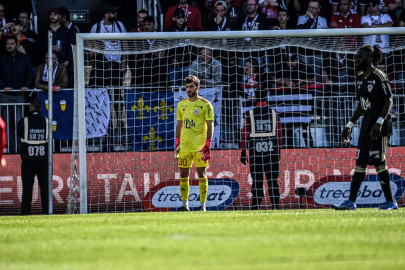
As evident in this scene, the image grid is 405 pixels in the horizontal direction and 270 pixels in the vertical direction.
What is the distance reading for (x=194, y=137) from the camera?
507 inches

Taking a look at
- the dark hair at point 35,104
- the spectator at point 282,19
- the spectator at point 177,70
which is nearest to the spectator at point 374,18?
the spectator at point 282,19

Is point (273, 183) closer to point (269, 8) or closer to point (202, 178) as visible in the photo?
point (202, 178)

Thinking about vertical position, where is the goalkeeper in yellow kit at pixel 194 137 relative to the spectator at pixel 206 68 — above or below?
below

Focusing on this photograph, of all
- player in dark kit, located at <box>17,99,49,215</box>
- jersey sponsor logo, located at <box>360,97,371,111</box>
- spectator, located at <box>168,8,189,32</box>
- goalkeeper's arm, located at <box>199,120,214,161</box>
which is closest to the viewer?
jersey sponsor logo, located at <box>360,97,371,111</box>

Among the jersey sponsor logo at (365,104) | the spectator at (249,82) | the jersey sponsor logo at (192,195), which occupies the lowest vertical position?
the jersey sponsor logo at (192,195)

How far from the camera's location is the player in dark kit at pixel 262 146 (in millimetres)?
14516

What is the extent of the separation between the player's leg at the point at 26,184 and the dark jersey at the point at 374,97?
21.0 ft

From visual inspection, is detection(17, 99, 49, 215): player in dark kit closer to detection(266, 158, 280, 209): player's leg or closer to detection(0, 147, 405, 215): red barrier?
detection(0, 147, 405, 215): red barrier

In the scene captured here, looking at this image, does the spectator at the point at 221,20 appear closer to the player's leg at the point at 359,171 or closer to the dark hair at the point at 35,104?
the dark hair at the point at 35,104

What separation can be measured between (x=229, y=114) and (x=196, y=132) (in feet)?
8.14

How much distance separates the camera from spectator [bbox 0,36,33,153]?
1556 cm

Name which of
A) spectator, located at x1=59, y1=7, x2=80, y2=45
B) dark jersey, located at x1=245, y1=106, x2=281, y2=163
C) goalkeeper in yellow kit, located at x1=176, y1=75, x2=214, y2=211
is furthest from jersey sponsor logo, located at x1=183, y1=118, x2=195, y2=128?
spectator, located at x1=59, y1=7, x2=80, y2=45

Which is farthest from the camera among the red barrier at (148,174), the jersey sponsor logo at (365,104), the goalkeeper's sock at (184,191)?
the red barrier at (148,174)

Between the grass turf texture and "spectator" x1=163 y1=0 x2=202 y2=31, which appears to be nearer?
the grass turf texture
